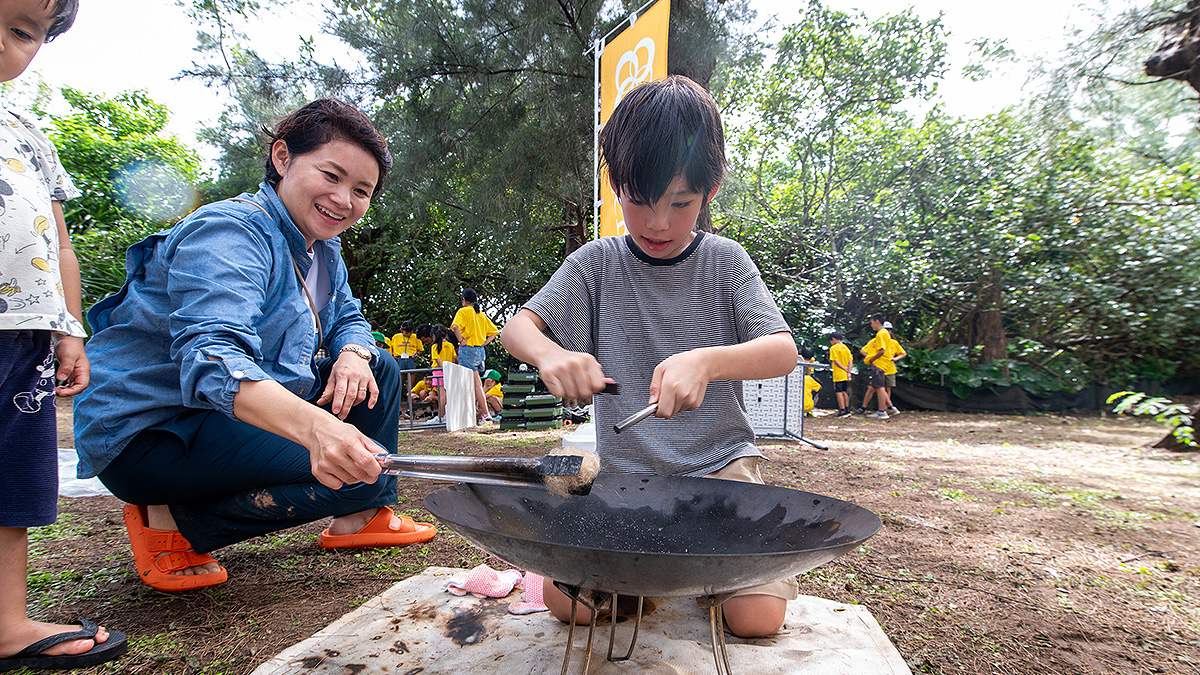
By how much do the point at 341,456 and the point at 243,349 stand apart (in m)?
0.48

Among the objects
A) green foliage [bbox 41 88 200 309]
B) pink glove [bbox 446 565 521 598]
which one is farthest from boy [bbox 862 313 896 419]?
green foliage [bbox 41 88 200 309]

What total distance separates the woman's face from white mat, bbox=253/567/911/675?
1170mm

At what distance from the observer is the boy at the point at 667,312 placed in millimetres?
1430

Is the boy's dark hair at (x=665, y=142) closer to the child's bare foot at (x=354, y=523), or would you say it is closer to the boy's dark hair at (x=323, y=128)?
the boy's dark hair at (x=323, y=128)

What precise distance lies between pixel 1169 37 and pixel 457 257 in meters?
11.5

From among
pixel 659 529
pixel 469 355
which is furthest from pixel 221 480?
pixel 469 355

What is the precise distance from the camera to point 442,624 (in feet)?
5.26

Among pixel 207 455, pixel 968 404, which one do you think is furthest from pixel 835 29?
pixel 207 455

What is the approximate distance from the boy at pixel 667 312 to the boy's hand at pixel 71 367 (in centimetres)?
115

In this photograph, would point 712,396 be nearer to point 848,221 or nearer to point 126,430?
point 126,430

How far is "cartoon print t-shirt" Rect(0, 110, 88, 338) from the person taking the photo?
4.58 feet

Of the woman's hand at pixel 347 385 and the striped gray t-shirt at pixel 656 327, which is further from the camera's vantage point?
the woman's hand at pixel 347 385

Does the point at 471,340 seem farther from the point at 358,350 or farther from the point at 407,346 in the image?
the point at 358,350

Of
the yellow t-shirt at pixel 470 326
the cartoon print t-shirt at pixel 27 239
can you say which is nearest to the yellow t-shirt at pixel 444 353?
the yellow t-shirt at pixel 470 326
